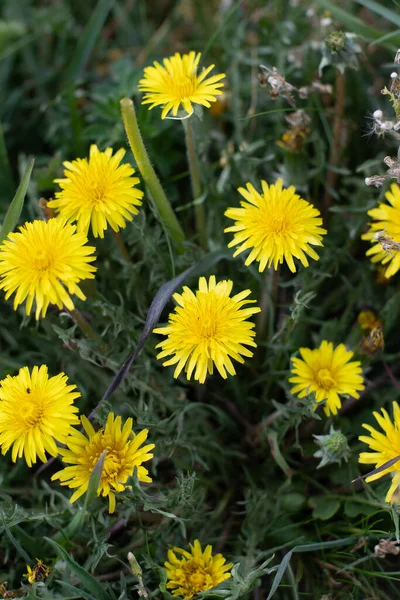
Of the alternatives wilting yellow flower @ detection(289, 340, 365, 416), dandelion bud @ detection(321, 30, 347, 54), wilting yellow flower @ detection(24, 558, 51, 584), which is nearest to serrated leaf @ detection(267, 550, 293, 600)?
wilting yellow flower @ detection(289, 340, 365, 416)

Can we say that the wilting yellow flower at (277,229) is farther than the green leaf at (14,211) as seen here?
No

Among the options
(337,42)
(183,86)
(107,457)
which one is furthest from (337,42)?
(107,457)

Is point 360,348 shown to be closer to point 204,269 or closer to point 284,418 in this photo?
point 284,418

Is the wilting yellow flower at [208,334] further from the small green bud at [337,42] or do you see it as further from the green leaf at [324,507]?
the small green bud at [337,42]

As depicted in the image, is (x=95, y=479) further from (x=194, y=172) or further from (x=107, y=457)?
(x=194, y=172)

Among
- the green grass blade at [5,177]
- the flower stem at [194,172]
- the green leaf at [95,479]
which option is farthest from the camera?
the green grass blade at [5,177]

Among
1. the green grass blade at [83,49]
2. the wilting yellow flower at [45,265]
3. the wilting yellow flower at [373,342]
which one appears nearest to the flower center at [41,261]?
the wilting yellow flower at [45,265]
